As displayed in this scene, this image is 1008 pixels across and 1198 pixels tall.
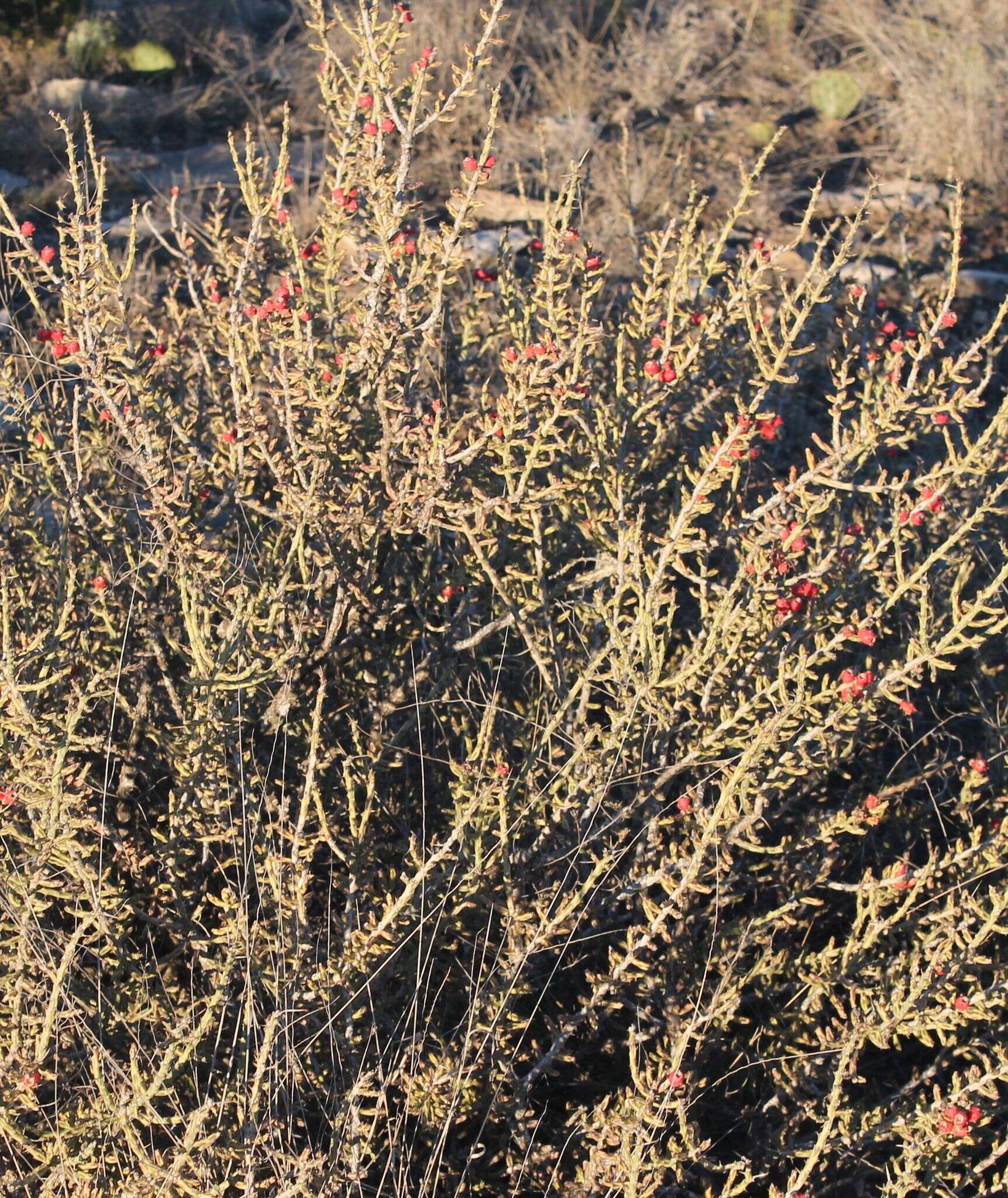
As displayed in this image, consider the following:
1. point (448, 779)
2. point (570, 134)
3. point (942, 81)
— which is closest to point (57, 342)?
point (448, 779)

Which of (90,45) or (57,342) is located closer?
(57,342)

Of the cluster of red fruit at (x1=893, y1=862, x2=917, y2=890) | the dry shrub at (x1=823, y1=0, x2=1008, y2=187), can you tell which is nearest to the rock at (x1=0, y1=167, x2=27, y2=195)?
the dry shrub at (x1=823, y1=0, x2=1008, y2=187)

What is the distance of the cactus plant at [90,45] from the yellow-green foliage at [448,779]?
4.73 m

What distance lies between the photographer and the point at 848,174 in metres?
5.75

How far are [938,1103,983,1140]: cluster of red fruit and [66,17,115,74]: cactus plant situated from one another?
659cm

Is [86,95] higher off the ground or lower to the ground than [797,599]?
lower

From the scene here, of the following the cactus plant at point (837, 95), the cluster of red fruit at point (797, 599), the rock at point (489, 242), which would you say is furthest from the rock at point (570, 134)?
the cluster of red fruit at point (797, 599)

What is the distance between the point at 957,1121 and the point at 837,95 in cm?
565

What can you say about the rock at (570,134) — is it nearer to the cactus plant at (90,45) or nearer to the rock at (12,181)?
the rock at (12,181)

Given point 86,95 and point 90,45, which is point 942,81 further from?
point 90,45

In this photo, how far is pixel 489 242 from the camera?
191 inches

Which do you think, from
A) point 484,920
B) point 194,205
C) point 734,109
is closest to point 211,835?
point 484,920

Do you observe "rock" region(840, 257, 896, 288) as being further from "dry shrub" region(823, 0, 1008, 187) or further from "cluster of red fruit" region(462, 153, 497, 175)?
"cluster of red fruit" region(462, 153, 497, 175)

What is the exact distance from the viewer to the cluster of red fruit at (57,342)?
1.99 metres
